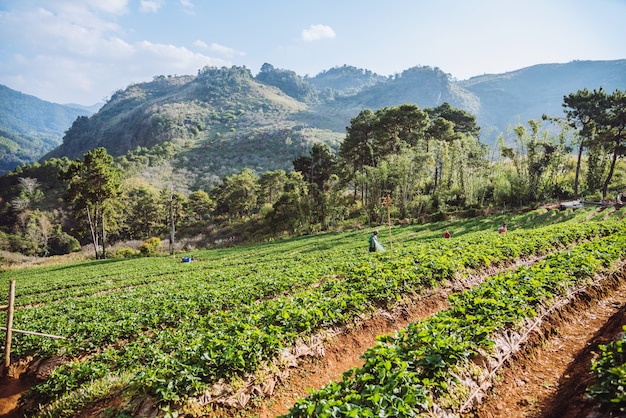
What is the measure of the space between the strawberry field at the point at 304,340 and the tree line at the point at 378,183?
24.9m

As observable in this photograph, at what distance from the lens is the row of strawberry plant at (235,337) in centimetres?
691

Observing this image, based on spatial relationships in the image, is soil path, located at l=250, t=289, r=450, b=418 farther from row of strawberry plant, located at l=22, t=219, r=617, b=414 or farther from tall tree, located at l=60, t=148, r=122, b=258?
tall tree, located at l=60, t=148, r=122, b=258

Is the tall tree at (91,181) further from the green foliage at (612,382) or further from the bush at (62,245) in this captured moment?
the green foliage at (612,382)

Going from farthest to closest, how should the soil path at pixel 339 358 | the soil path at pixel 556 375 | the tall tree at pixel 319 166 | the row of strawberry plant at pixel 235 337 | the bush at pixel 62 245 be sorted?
the bush at pixel 62 245 → the tall tree at pixel 319 166 → the soil path at pixel 339 358 → the row of strawberry plant at pixel 235 337 → the soil path at pixel 556 375

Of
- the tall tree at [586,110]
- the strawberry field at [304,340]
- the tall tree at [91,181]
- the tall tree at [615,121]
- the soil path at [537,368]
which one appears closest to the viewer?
the strawberry field at [304,340]

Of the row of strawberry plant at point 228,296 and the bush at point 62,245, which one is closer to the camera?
the row of strawberry plant at point 228,296

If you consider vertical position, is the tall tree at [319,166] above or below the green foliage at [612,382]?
above

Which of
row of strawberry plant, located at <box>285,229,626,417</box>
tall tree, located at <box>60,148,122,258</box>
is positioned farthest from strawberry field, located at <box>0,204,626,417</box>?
tall tree, located at <box>60,148,122,258</box>

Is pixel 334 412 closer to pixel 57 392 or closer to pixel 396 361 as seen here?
pixel 396 361

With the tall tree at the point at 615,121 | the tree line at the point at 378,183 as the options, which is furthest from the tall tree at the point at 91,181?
the tall tree at the point at 615,121

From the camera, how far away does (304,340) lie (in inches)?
352

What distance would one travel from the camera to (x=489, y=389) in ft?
21.5

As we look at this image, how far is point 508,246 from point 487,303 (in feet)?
31.3

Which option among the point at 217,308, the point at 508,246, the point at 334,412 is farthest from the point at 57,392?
the point at 508,246
